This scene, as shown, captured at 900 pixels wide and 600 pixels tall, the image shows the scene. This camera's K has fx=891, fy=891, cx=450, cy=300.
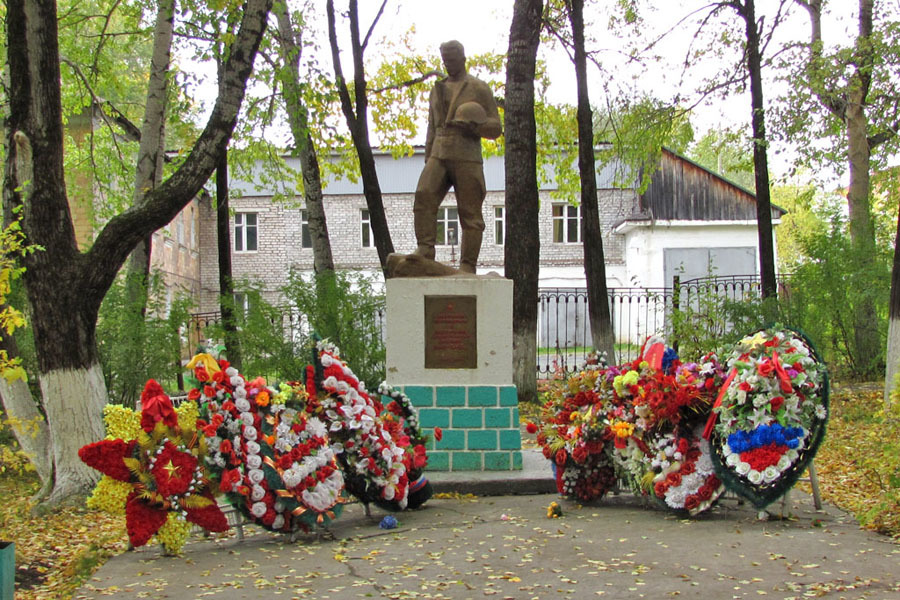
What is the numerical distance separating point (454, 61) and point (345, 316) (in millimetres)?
4648

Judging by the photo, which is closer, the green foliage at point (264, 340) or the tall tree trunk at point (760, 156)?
the green foliage at point (264, 340)

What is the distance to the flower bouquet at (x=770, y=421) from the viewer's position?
4.96 meters

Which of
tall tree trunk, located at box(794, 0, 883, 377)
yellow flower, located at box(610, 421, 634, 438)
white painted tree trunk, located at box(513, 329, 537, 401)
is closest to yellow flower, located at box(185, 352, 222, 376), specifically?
yellow flower, located at box(610, 421, 634, 438)

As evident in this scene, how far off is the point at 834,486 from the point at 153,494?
502 cm

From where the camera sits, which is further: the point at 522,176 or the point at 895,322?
the point at 522,176

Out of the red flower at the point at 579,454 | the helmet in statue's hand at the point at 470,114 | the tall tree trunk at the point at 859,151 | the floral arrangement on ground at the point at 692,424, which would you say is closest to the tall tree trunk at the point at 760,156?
the tall tree trunk at the point at 859,151

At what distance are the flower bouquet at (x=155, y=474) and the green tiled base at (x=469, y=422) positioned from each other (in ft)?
7.88

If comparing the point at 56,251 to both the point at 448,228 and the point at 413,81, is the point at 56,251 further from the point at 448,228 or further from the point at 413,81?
the point at 448,228

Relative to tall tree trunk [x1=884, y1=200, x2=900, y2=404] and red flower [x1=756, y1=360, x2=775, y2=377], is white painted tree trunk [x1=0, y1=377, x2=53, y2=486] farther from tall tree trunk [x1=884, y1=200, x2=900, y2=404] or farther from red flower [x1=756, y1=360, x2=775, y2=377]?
tall tree trunk [x1=884, y1=200, x2=900, y2=404]

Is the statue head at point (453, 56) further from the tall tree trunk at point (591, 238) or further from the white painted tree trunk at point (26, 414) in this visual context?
the tall tree trunk at point (591, 238)

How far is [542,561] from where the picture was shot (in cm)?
451

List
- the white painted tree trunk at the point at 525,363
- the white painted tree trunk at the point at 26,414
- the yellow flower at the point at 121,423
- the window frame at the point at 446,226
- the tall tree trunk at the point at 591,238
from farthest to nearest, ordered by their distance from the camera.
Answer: the window frame at the point at 446,226
the tall tree trunk at the point at 591,238
the white painted tree trunk at the point at 525,363
the white painted tree trunk at the point at 26,414
the yellow flower at the point at 121,423

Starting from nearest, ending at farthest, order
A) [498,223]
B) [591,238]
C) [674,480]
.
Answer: [674,480], [591,238], [498,223]

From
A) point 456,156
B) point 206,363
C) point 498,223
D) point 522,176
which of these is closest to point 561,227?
point 498,223
